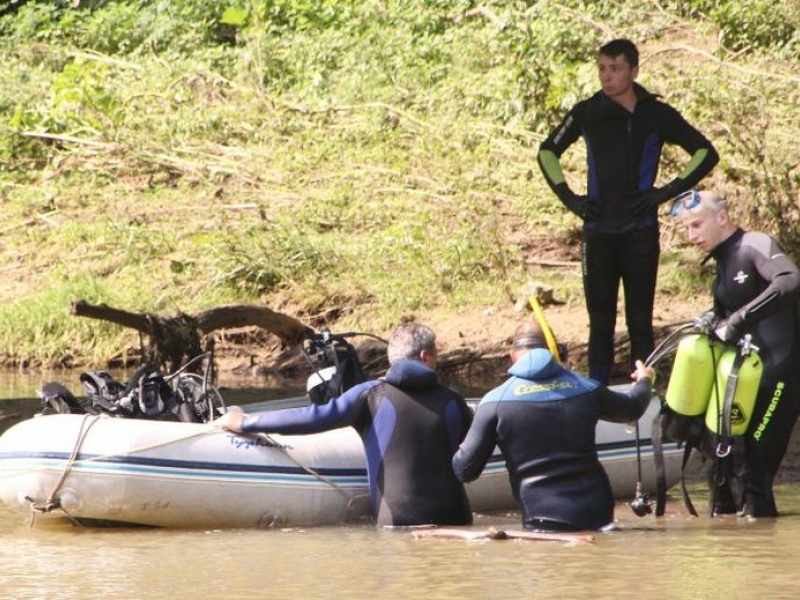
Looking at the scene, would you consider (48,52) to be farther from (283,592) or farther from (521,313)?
(283,592)

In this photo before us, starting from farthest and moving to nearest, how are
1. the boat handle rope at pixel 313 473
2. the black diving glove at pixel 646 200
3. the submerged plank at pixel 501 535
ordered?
the black diving glove at pixel 646 200 < the boat handle rope at pixel 313 473 < the submerged plank at pixel 501 535

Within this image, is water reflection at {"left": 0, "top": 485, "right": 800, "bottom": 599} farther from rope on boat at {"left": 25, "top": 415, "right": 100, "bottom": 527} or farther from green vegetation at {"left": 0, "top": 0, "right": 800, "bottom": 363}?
green vegetation at {"left": 0, "top": 0, "right": 800, "bottom": 363}

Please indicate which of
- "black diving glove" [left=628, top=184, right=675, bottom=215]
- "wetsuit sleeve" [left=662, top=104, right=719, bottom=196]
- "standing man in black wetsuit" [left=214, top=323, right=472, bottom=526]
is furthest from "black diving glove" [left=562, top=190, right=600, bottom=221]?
"standing man in black wetsuit" [left=214, top=323, right=472, bottom=526]

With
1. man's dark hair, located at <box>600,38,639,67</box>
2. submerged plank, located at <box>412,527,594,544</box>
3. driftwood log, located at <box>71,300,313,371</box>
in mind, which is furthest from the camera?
driftwood log, located at <box>71,300,313,371</box>

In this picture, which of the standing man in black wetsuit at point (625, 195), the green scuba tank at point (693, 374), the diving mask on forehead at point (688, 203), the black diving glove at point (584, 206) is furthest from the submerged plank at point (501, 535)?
the black diving glove at point (584, 206)

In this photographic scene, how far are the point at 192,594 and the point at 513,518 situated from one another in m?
2.73

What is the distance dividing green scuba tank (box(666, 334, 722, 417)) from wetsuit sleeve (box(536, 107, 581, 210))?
1.97 metres

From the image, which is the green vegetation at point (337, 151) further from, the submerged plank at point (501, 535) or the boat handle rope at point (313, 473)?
the submerged plank at point (501, 535)

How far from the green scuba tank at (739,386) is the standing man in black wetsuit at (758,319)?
0.03 metres

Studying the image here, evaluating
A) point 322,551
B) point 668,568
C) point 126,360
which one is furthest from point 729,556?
point 126,360

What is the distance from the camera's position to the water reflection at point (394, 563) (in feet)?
21.8

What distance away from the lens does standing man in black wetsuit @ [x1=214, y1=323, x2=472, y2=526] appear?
26.0ft

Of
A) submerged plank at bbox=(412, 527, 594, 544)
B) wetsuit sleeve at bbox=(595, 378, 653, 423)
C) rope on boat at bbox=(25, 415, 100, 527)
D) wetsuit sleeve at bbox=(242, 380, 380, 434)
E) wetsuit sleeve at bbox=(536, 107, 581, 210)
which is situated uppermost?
wetsuit sleeve at bbox=(536, 107, 581, 210)

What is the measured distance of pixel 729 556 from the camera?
726cm
